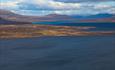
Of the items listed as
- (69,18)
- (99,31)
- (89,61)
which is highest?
(69,18)

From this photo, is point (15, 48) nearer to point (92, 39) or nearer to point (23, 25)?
point (23, 25)

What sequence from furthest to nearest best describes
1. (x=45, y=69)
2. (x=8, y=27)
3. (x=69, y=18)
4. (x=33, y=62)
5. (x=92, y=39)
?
(x=92, y=39), (x=8, y=27), (x=69, y=18), (x=33, y=62), (x=45, y=69)

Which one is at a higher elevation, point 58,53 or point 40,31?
point 40,31

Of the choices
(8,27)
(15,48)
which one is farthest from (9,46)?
(8,27)

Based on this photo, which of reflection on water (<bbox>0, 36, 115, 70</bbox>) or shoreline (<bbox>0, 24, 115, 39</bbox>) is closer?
reflection on water (<bbox>0, 36, 115, 70</bbox>)

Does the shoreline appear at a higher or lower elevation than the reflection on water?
higher

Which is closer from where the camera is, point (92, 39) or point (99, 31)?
point (99, 31)

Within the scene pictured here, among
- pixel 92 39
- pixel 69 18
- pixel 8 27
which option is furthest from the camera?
pixel 92 39

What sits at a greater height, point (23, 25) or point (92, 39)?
point (23, 25)
